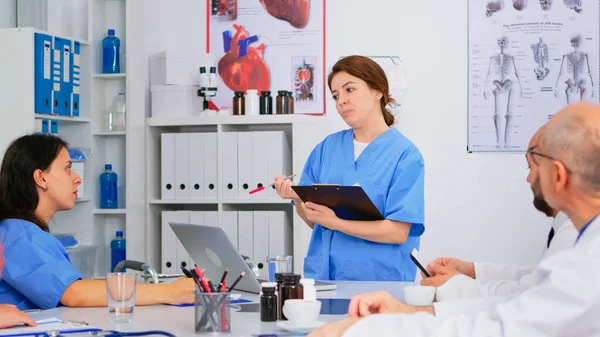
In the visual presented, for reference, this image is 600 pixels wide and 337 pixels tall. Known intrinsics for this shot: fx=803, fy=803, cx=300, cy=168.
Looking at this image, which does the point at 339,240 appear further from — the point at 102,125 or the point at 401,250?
the point at 102,125

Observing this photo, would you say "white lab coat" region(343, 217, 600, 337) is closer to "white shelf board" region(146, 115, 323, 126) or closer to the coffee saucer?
the coffee saucer

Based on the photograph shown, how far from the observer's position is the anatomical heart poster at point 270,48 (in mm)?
4578

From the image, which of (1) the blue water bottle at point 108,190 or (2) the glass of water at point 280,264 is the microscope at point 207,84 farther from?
(2) the glass of water at point 280,264

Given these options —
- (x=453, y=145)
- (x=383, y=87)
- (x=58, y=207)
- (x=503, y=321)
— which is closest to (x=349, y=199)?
(x=383, y=87)

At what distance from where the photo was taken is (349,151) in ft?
9.88

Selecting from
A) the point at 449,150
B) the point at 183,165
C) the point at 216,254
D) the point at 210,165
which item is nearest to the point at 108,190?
the point at 183,165

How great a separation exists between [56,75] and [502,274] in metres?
2.66

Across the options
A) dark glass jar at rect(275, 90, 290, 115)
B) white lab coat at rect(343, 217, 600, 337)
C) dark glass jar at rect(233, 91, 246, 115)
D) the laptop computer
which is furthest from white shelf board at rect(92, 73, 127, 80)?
white lab coat at rect(343, 217, 600, 337)

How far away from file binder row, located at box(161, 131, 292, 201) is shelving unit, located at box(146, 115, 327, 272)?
36mm

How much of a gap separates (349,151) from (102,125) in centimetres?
197

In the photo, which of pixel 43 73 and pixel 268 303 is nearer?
pixel 268 303

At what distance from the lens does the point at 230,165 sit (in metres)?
4.30

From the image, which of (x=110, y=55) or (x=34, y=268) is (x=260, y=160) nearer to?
(x=110, y=55)

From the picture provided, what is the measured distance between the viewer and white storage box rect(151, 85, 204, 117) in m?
4.50
